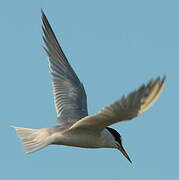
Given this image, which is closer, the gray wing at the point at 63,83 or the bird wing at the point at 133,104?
the bird wing at the point at 133,104

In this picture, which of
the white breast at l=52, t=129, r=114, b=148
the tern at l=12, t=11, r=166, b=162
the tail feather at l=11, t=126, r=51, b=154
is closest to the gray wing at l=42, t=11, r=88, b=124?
the tern at l=12, t=11, r=166, b=162

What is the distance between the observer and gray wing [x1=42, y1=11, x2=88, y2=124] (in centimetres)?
999

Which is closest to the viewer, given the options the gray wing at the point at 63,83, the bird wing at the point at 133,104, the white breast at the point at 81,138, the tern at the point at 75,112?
the bird wing at the point at 133,104

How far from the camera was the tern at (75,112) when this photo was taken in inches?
263

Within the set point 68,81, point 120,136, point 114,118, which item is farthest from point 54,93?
point 114,118

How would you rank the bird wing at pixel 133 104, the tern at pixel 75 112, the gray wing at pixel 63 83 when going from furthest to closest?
the gray wing at pixel 63 83
the tern at pixel 75 112
the bird wing at pixel 133 104

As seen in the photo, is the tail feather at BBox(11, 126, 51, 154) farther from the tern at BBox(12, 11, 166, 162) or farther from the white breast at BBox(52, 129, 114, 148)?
the white breast at BBox(52, 129, 114, 148)

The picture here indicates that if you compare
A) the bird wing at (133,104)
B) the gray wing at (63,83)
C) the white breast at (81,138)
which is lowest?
the white breast at (81,138)

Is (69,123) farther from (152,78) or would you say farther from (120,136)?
(152,78)

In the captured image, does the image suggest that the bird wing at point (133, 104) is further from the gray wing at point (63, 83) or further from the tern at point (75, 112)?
the gray wing at point (63, 83)

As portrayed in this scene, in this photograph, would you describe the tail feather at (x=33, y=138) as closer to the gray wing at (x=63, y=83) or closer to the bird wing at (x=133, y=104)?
the gray wing at (x=63, y=83)

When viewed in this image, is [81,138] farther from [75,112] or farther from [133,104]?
[133,104]

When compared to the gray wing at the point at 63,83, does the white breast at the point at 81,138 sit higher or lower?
lower

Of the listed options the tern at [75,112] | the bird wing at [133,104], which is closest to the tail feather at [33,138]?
the tern at [75,112]
